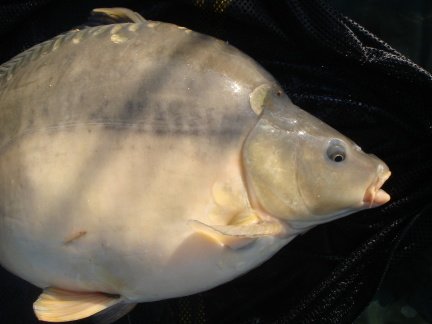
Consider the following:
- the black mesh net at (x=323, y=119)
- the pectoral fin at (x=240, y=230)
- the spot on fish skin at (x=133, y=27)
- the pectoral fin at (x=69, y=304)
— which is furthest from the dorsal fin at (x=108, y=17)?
the pectoral fin at (x=69, y=304)

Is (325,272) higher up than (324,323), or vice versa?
(325,272)

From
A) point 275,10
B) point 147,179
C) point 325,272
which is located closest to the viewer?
point 147,179

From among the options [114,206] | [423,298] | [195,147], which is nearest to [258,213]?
[195,147]

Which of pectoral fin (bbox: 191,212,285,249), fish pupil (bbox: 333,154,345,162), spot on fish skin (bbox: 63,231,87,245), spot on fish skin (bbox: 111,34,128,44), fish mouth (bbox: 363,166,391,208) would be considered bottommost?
spot on fish skin (bbox: 63,231,87,245)

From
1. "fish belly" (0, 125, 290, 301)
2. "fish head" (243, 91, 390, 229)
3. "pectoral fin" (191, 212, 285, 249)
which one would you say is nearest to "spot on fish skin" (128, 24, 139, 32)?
"fish belly" (0, 125, 290, 301)

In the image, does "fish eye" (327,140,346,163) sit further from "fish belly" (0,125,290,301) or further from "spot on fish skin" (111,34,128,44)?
"spot on fish skin" (111,34,128,44)

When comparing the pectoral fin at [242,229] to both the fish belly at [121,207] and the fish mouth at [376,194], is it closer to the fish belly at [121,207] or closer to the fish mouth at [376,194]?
the fish belly at [121,207]

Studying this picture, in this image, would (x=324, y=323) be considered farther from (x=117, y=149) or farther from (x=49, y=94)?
(x=49, y=94)
